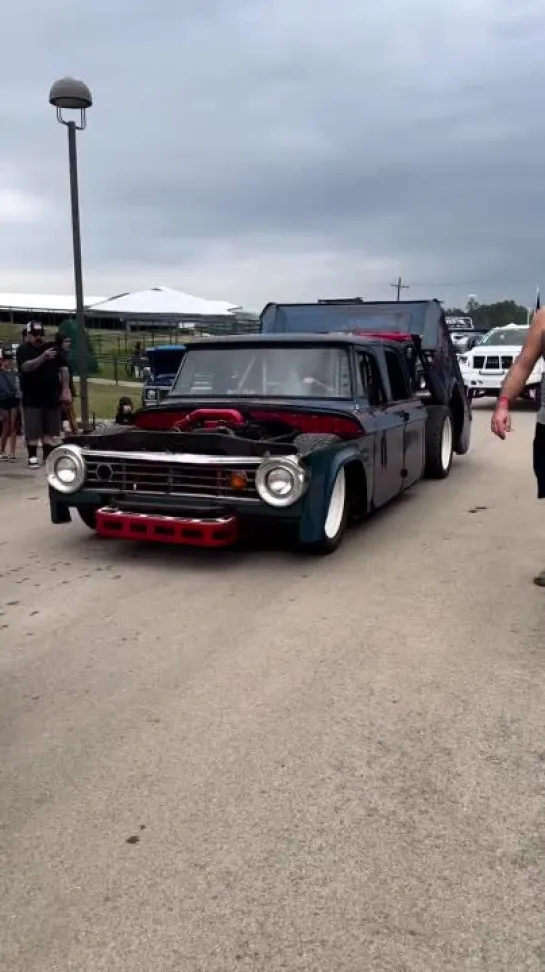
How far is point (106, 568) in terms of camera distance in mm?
5801

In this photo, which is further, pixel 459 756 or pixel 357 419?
pixel 357 419

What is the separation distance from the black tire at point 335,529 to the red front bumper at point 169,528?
1.94ft

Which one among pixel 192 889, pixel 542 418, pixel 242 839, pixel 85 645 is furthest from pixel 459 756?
pixel 542 418

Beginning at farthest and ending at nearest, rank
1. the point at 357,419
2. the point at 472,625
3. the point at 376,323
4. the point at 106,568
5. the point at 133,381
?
the point at 133,381, the point at 376,323, the point at 357,419, the point at 106,568, the point at 472,625

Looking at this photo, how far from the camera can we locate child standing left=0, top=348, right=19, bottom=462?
35.2 ft

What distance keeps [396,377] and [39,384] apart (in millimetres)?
4238

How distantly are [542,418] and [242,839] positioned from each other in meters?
3.23

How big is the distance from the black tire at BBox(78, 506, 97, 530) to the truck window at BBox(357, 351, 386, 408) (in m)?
2.36

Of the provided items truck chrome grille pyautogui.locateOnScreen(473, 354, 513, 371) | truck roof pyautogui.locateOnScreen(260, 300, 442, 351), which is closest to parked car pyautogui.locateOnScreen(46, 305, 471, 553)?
truck roof pyautogui.locateOnScreen(260, 300, 442, 351)

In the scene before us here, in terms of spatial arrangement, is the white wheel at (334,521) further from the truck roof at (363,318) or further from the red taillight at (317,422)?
the truck roof at (363,318)

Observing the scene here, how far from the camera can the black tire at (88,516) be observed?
6.42m

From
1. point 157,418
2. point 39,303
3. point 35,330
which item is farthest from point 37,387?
point 39,303

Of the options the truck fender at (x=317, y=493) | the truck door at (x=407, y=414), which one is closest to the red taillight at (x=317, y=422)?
the truck fender at (x=317, y=493)

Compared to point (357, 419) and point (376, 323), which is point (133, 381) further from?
point (357, 419)
